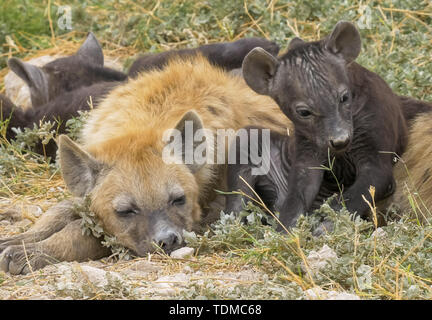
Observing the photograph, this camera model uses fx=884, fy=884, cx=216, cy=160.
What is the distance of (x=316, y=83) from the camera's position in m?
4.77

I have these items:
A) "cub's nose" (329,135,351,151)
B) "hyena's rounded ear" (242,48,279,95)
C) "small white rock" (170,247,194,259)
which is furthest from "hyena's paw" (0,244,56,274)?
"cub's nose" (329,135,351,151)

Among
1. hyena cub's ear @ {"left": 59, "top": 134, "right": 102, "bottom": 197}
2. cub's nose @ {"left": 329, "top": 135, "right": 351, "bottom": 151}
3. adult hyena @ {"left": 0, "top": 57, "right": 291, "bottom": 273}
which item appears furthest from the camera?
hyena cub's ear @ {"left": 59, "top": 134, "right": 102, "bottom": 197}

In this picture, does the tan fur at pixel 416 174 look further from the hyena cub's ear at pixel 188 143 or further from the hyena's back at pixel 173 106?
the hyena cub's ear at pixel 188 143

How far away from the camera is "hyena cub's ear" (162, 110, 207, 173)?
4.94 metres

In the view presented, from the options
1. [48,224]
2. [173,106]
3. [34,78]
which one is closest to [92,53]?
[34,78]

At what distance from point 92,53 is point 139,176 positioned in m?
3.38

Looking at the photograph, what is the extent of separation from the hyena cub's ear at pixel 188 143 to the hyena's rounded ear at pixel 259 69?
42 cm

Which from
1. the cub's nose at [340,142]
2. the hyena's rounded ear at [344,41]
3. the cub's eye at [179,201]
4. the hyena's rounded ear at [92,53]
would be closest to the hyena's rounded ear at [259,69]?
the hyena's rounded ear at [344,41]

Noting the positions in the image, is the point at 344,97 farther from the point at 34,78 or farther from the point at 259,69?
the point at 34,78

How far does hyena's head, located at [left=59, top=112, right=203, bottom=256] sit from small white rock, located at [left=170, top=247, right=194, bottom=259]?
0.15 ft

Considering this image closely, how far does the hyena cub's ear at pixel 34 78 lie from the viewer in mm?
7551

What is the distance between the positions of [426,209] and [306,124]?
88cm

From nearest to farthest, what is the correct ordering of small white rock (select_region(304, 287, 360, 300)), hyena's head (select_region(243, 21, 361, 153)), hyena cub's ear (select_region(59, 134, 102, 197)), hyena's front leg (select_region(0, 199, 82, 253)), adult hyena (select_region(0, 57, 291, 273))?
small white rock (select_region(304, 287, 360, 300)) → hyena's head (select_region(243, 21, 361, 153)) → adult hyena (select_region(0, 57, 291, 273)) → hyena cub's ear (select_region(59, 134, 102, 197)) → hyena's front leg (select_region(0, 199, 82, 253))

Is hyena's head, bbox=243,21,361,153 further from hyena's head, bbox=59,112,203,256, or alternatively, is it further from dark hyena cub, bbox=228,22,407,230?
hyena's head, bbox=59,112,203,256
